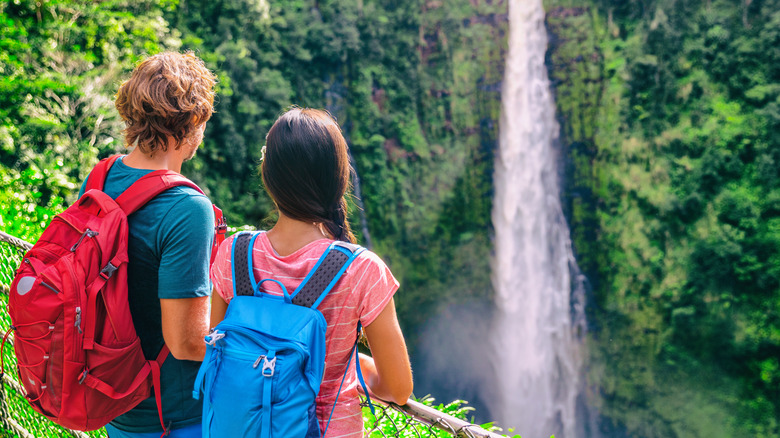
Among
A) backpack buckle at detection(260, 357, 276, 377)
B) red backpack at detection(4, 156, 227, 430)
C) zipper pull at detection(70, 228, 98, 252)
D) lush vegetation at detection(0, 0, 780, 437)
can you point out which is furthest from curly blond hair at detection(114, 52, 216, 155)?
lush vegetation at detection(0, 0, 780, 437)

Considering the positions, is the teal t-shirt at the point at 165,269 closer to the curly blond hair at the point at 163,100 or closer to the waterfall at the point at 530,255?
the curly blond hair at the point at 163,100

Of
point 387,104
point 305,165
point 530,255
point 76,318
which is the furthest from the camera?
point 387,104

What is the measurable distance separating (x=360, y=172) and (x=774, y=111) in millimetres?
8042

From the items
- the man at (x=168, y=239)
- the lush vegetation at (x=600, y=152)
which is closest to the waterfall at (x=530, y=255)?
the lush vegetation at (x=600, y=152)

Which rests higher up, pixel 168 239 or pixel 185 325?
pixel 168 239

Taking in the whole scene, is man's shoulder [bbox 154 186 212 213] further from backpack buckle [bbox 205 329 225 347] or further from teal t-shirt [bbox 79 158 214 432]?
backpack buckle [bbox 205 329 225 347]

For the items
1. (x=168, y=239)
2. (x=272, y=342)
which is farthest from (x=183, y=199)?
(x=272, y=342)

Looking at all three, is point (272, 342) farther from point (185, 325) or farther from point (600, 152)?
point (600, 152)

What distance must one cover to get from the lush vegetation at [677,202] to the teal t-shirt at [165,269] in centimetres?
1116

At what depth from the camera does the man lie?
3.97 feet

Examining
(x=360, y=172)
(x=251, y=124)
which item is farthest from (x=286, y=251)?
(x=360, y=172)

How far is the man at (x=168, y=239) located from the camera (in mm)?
1209

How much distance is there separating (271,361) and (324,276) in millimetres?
178

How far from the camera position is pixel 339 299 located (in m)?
1.03
